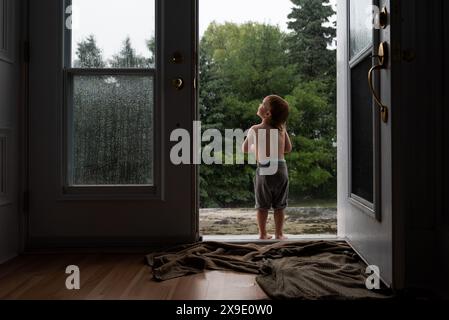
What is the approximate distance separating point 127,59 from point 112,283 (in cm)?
123

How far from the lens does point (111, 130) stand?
231 centimetres

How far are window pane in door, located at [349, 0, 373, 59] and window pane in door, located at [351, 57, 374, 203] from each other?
9 centimetres

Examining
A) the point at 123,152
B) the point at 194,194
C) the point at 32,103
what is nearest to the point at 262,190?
the point at 194,194

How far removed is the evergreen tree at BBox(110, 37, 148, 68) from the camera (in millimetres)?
2301

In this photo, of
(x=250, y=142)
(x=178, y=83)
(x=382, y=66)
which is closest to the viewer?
(x=382, y=66)

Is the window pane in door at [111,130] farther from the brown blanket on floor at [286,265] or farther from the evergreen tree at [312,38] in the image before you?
the evergreen tree at [312,38]

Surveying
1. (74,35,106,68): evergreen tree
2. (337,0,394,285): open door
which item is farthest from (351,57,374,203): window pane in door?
(74,35,106,68): evergreen tree

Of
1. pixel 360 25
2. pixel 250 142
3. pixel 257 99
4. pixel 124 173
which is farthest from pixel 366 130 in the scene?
pixel 257 99

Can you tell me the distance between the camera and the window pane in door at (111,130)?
2295 mm

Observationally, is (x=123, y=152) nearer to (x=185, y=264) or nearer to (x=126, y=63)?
(x=126, y=63)

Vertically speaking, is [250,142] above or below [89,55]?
below
